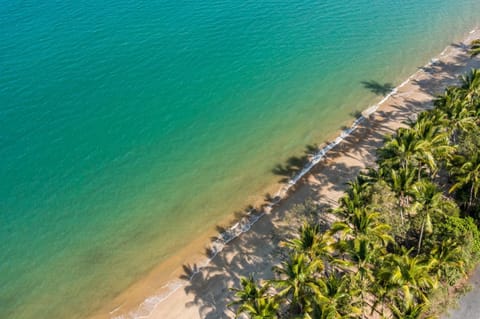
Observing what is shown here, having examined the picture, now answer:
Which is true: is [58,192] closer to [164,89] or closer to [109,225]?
[109,225]

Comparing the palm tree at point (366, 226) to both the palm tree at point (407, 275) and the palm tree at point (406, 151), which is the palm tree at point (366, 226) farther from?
the palm tree at point (406, 151)

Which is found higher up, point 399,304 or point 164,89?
Answer: point 164,89

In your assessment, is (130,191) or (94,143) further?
(94,143)

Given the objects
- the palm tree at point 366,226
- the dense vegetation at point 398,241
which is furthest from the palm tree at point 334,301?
the palm tree at point 366,226

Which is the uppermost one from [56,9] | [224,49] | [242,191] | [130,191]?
[56,9]

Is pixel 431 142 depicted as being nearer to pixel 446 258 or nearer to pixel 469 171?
pixel 469 171

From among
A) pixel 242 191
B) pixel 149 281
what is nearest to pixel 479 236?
pixel 242 191
